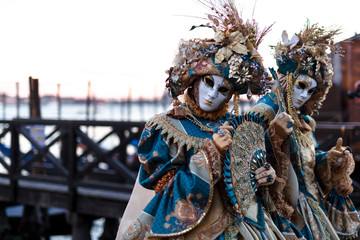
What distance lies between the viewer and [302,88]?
9.30ft

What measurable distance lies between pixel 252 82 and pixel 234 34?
0.85ft

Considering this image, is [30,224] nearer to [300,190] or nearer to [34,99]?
[34,99]

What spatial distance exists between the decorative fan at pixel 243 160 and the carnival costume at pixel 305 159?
20 centimetres

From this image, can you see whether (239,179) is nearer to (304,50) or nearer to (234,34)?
(234,34)

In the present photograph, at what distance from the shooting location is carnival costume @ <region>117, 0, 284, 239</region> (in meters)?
2.04

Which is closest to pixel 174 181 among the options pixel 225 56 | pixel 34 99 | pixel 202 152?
pixel 202 152

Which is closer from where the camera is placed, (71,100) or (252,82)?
(252,82)

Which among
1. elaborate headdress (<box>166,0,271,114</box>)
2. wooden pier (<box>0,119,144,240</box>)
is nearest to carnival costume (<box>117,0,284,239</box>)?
elaborate headdress (<box>166,0,271,114</box>)

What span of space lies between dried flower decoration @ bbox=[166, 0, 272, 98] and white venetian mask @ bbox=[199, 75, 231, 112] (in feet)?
0.11

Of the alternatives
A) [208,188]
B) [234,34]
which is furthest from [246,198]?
[234,34]

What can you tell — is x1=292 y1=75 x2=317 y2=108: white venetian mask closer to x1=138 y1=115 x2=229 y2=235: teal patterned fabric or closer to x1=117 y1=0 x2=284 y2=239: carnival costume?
x1=117 y1=0 x2=284 y2=239: carnival costume

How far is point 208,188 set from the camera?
2021 mm

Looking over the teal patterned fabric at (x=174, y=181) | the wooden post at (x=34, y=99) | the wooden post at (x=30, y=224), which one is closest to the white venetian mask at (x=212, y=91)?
the teal patterned fabric at (x=174, y=181)

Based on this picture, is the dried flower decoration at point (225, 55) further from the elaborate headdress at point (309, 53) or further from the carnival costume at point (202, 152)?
the elaborate headdress at point (309, 53)
